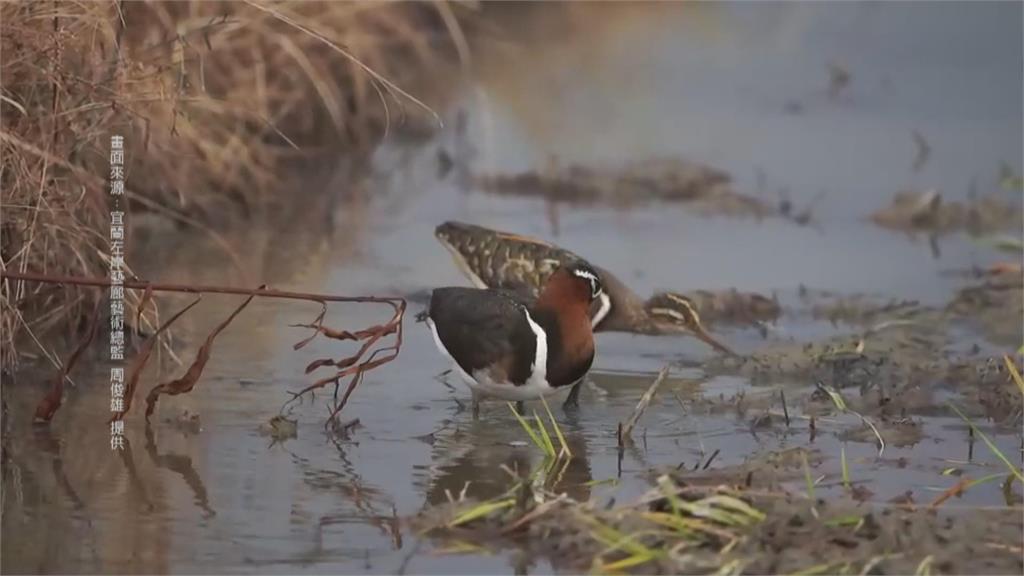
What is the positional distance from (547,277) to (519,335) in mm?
1343

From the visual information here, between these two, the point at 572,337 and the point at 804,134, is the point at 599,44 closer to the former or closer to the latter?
the point at 804,134

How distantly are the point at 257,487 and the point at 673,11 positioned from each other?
9605mm

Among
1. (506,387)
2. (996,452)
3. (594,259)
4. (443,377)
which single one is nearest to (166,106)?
(443,377)

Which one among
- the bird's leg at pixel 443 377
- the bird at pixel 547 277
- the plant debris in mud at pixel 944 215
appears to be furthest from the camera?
the plant debris in mud at pixel 944 215

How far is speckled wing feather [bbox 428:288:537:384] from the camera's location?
7.10 metres

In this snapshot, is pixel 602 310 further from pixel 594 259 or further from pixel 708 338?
pixel 594 259

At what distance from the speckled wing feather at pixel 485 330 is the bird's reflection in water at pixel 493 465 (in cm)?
23

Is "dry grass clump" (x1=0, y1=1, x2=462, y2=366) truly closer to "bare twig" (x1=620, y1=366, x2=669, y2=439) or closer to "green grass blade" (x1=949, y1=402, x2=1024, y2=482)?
"bare twig" (x1=620, y1=366, x2=669, y2=439)

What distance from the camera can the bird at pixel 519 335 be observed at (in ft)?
23.3

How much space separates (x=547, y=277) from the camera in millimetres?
8508

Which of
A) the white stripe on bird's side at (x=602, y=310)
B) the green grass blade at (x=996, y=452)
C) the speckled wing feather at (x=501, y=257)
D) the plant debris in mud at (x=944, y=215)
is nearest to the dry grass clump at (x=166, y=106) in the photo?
the speckled wing feather at (x=501, y=257)

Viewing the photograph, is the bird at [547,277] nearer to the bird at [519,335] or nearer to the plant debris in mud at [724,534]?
the bird at [519,335]

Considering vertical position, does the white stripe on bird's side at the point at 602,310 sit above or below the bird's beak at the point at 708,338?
above

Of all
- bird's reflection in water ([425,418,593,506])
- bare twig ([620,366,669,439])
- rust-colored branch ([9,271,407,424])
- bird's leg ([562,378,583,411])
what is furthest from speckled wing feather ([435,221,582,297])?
rust-colored branch ([9,271,407,424])
